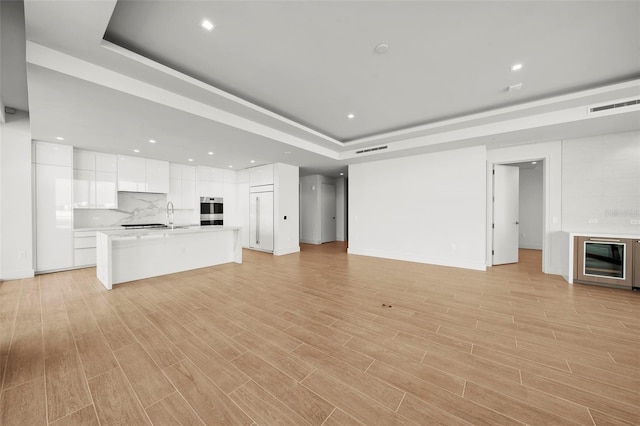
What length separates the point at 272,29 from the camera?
2250 mm

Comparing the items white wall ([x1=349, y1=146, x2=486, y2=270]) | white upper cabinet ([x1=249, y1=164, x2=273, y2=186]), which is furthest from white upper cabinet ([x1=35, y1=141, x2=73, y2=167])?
white wall ([x1=349, y1=146, x2=486, y2=270])

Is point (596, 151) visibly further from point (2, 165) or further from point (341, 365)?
point (2, 165)

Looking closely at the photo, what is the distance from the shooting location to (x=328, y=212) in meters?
9.80

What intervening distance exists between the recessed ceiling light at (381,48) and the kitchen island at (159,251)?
4584 millimetres

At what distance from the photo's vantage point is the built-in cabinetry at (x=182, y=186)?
23.3 feet

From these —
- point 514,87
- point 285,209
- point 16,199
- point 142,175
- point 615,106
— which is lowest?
point 285,209

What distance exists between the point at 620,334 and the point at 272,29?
4.81 m

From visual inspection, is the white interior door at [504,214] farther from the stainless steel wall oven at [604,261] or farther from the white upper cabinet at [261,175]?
the white upper cabinet at [261,175]

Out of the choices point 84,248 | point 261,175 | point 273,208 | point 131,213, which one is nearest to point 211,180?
point 261,175

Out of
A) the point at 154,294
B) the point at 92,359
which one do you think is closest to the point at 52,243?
the point at 154,294

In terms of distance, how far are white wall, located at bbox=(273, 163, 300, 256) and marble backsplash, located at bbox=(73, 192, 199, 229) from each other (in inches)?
118

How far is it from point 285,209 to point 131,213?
4316 millimetres

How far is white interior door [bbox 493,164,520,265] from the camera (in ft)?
Answer: 18.3

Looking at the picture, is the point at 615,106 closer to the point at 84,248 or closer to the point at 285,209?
the point at 285,209
